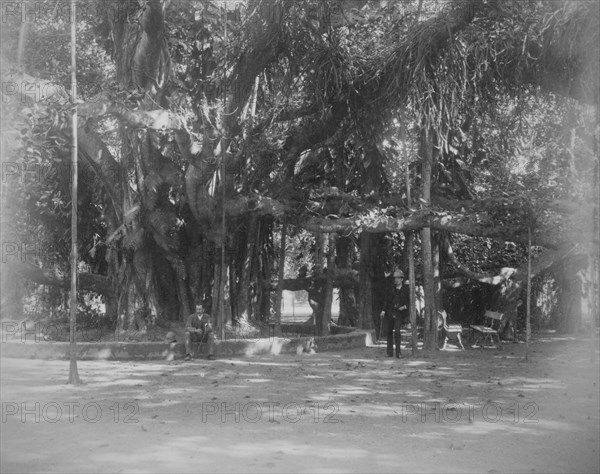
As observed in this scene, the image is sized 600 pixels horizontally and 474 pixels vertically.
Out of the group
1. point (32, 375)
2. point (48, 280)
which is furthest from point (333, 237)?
point (32, 375)

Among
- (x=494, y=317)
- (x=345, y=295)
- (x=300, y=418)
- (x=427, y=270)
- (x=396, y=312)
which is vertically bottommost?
(x=300, y=418)

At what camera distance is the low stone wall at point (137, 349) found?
44.8ft

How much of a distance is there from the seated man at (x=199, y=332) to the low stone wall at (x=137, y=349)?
1.04 feet

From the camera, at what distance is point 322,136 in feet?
54.7

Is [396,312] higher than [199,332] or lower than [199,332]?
higher

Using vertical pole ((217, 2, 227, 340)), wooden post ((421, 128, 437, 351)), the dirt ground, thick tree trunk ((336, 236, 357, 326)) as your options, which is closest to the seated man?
the dirt ground

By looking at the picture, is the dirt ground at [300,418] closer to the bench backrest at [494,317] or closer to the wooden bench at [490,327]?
the wooden bench at [490,327]

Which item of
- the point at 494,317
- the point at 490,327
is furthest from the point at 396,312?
the point at 490,327

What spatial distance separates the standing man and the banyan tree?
937 mm

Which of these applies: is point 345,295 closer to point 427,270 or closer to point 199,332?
point 427,270

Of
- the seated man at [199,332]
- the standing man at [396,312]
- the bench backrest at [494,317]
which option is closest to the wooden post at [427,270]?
the standing man at [396,312]

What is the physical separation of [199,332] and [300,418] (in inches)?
255

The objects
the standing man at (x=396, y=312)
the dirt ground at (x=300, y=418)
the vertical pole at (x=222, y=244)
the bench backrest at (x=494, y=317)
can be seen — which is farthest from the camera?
the bench backrest at (x=494, y=317)

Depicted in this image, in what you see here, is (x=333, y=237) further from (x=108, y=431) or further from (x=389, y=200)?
(x=108, y=431)
